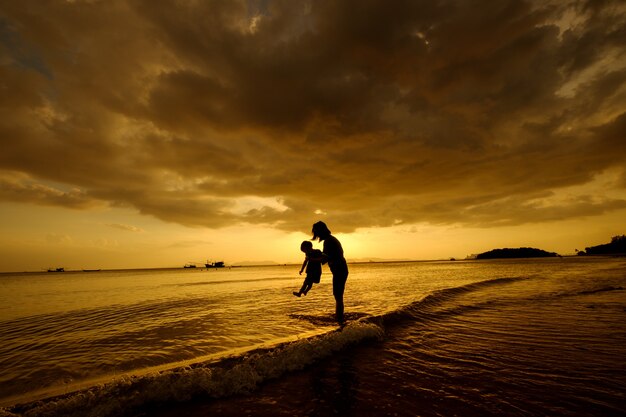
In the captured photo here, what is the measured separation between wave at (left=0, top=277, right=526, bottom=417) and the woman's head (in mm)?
3091

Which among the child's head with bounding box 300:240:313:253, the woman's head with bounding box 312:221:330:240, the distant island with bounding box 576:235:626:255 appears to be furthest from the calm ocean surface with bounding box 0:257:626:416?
the distant island with bounding box 576:235:626:255

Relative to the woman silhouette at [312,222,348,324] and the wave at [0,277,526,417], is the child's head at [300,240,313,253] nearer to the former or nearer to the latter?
the woman silhouette at [312,222,348,324]

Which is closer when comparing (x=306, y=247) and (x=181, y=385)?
(x=181, y=385)

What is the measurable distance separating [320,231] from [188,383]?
5311mm

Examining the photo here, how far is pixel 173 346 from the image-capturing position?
7797 millimetres

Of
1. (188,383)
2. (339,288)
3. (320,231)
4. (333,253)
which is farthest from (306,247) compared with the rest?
(188,383)

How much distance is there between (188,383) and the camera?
16.2 feet

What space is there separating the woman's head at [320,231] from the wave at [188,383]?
309 centimetres

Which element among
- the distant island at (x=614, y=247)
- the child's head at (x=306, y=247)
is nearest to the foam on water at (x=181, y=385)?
the child's head at (x=306, y=247)

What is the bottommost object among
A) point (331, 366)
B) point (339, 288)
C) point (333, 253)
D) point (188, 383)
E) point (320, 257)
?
point (331, 366)

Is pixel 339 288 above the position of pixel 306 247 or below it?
below

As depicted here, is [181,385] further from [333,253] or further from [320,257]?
[333,253]

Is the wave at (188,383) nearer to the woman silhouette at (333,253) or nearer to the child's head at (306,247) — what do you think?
the woman silhouette at (333,253)

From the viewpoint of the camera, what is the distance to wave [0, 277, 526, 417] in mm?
4355
